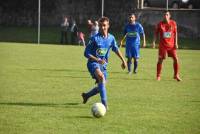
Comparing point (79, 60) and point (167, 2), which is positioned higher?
point (167, 2)

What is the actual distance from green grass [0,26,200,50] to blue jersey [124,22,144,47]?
19.7 m

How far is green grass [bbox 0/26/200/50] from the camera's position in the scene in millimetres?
43688

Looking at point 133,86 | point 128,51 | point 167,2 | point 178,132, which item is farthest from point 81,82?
point 167,2

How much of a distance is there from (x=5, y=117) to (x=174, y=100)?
459cm

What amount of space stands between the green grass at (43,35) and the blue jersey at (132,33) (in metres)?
19.7

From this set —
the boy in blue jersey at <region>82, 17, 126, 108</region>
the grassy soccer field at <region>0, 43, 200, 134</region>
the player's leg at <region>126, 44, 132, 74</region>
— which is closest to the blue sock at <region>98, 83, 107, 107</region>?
the boy in blue jersey at <region>82, 17, 126, 108</region>

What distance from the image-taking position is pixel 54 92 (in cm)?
1567

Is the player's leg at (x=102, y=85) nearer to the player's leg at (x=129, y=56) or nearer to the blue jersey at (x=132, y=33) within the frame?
the player's leg at (x=129, y=56)

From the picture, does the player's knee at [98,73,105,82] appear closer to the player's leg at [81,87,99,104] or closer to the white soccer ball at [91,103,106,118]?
A: the player's leg at [81,87,99,104]

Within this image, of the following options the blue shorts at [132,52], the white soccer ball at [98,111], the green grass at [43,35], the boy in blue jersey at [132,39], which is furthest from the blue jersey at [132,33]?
the green grass at [43,35]

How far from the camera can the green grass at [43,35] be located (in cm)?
4369

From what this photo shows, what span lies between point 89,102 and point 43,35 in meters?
34.7

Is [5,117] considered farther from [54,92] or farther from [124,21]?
[124,21]

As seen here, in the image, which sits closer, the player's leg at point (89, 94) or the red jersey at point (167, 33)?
the player's leg at point (89, 94)
